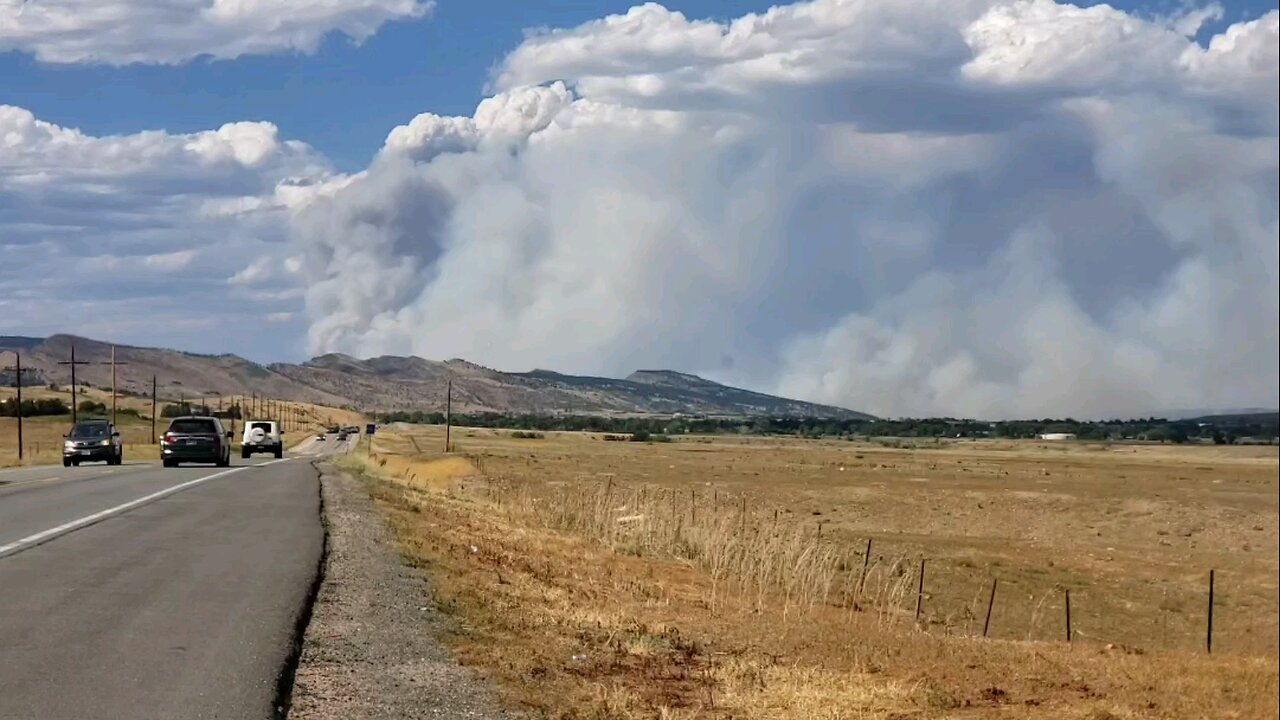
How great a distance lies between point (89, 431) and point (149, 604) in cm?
4337

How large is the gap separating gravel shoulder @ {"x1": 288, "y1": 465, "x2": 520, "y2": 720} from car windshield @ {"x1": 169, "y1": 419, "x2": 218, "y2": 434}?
109 ft

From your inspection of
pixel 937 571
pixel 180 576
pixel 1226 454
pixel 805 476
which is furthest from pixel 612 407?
pixel 1226 454

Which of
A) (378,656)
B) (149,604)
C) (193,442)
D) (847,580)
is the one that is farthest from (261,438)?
(378,656)

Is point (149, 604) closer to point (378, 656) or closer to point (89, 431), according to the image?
point (378, 656)

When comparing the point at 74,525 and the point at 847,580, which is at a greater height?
the point at 74,525

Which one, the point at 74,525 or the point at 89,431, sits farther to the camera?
the point at 89,431

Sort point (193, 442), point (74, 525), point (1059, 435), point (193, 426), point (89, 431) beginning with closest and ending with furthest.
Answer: point (1059, 435) < point (74, 525) < point (193, 442) < point (193, 426) < point (89, 431)

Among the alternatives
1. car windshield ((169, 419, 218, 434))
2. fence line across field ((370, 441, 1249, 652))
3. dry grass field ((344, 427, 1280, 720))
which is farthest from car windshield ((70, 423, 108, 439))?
fence line across field ((370, 441, 1249, 652))

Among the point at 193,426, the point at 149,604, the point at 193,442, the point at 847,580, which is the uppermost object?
the point at 193,426

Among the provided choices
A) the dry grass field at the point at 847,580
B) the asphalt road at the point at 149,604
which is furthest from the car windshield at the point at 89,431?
the asphalt road at the point at 149,604

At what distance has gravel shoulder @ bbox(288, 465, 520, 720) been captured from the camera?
10109 mm

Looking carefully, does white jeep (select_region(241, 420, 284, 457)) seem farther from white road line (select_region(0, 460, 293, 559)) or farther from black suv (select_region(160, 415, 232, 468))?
white road line (select_region(0, 460, 293, 559))

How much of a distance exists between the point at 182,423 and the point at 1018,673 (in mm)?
42019

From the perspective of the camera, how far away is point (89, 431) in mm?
53750
